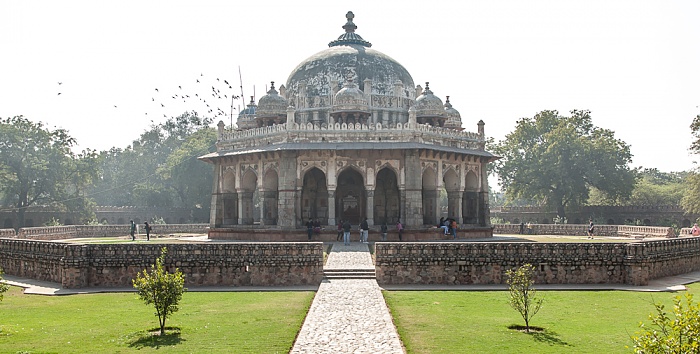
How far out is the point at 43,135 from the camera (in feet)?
158

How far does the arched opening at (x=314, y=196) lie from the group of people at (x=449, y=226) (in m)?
5.87

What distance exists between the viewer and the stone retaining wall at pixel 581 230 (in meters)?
33.7

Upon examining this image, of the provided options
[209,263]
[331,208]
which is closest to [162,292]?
[209,263]

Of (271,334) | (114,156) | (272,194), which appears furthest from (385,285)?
(114,156)

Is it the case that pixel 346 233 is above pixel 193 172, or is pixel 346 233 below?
below

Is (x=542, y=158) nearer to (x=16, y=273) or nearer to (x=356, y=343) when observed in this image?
(x=16, y=273)

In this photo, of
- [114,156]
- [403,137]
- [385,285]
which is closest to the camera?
[385,285]

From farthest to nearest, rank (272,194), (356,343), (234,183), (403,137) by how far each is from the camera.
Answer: (234,183), (272,194), (403,137), (356,343)

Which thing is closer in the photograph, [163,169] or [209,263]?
[209,263]

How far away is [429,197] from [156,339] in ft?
70.7

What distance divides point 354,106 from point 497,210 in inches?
1201

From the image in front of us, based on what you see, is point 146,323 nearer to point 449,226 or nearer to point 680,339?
point 680,339

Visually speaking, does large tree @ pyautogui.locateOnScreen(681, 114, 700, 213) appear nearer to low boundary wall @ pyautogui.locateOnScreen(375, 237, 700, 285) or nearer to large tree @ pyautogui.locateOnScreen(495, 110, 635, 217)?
large tree @ pyautogui.locateOnScreen(495, 110, 635, 217)

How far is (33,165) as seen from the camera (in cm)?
4678
